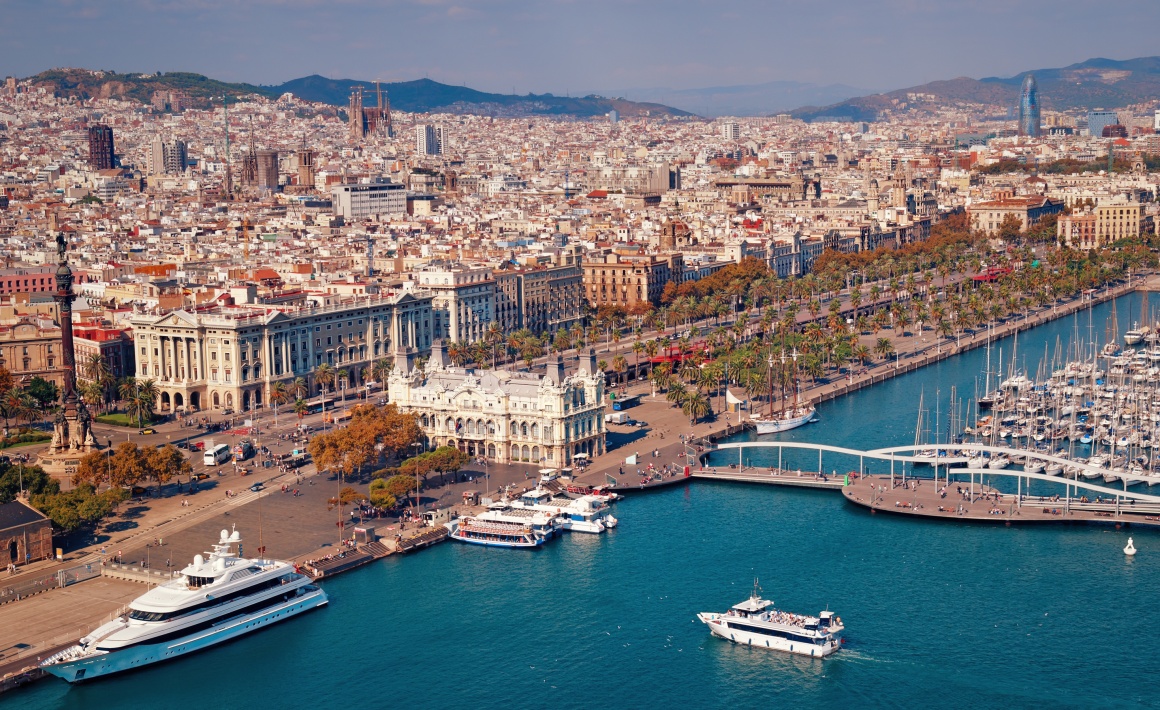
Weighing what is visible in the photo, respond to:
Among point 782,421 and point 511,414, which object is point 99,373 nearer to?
point 511,414

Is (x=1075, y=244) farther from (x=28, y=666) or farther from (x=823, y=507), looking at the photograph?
(x=28, y=666)

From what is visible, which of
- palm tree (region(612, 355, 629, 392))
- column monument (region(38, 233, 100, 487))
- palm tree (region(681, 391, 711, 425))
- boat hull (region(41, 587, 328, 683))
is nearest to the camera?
boat hull (region(41, 587, 328, 683))

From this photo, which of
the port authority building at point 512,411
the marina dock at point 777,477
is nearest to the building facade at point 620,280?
the port authority building at point 512,411

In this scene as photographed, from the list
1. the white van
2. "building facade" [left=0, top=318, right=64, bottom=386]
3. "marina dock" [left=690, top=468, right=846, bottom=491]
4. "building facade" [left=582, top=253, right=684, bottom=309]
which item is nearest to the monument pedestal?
the white van

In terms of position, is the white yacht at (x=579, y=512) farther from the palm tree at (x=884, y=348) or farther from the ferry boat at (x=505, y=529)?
the palm tree at (x=884, y=348)

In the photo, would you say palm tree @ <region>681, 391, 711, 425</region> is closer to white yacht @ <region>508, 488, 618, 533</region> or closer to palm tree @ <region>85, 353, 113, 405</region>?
white yacht @ <region>508, 488, 618, 533</region>

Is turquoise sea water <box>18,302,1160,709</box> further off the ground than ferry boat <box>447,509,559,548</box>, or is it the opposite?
ferry boat <box>447,509,559,548</box>
